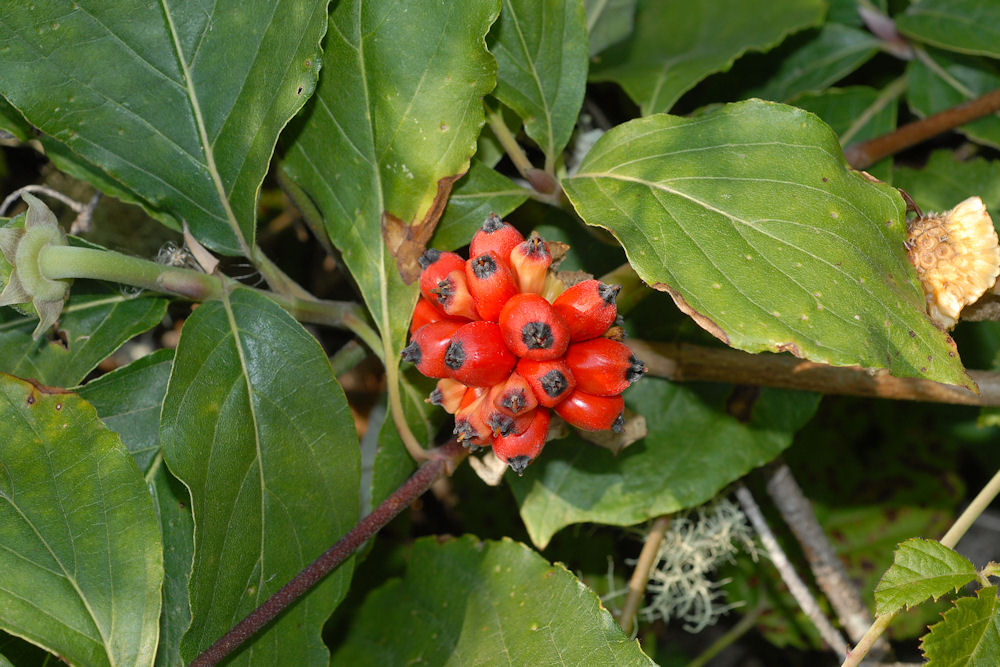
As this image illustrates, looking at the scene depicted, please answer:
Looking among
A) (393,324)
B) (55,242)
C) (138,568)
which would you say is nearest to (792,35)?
(393,324)

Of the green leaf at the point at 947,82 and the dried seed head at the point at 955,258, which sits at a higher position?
the dried seed head at the point at 955,258

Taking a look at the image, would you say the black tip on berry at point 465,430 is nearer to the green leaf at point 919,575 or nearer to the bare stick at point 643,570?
the green leaf at point 919,575

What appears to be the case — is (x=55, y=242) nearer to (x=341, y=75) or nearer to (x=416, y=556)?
(x=341, y=75)

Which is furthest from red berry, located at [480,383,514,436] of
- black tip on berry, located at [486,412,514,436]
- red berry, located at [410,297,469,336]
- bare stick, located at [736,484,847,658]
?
bare stick, located at [736,484,847,658]

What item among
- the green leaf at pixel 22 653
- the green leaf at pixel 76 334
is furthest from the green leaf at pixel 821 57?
the green leaf at pixel 22 653

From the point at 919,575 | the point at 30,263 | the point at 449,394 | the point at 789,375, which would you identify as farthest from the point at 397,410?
the point at 919,575

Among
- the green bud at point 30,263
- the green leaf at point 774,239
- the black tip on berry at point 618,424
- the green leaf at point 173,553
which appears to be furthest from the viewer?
the green leaf at point 173,553

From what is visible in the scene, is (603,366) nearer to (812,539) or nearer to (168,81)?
(168,81)
